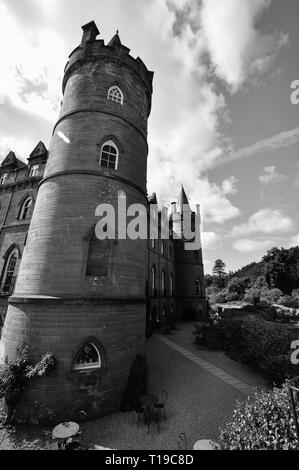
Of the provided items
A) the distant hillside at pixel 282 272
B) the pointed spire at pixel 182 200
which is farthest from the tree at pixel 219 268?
the pointed spire at pixel 182 200

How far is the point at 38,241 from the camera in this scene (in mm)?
9133

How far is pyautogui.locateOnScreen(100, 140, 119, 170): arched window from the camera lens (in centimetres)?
1048

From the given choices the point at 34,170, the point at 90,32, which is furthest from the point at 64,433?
the point at 90,32

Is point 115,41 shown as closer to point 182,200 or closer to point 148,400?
point 148,400

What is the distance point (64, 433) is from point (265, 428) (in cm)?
525

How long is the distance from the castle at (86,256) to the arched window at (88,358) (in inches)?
1.4

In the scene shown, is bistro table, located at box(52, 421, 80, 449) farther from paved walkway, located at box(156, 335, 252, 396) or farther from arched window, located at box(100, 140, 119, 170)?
arched window, located at box(100, 140, 119, 170)

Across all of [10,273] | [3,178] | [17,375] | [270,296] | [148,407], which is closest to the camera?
[17,375]

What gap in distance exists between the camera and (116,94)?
1171 cm

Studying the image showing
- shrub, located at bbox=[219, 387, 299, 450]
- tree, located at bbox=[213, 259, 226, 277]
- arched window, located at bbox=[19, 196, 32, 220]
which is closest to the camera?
shrub, located at bbox=[219, 387, 299, 450]

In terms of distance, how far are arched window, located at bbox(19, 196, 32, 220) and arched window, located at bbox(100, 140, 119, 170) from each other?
918 centimetres

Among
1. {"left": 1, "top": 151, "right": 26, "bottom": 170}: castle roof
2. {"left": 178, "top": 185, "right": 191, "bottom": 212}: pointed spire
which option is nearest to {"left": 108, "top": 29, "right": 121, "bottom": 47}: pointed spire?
{"left": 1, "top": 151, "right": 26, "bottom": 170}: castle roof
